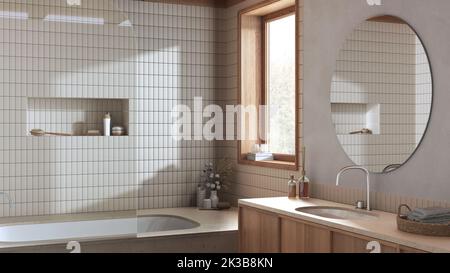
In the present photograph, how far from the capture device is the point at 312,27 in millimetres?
4281

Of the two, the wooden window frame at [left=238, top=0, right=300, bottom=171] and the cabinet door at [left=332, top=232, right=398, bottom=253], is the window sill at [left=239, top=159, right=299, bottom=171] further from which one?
the cabinet door at [left=332, top=232, right=398, bottom=253]

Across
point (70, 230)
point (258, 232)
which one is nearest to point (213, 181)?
point (258, 232)

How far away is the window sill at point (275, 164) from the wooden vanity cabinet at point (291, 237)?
0.57 m

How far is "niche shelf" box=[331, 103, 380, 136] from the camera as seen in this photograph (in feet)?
12.1

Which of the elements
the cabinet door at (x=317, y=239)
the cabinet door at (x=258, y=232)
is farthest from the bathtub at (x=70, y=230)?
the cabinet door at (x=317, y=239)

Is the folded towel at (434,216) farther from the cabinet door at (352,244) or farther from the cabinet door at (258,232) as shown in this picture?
the cabinet door at (258,232)

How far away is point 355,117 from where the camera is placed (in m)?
3.85

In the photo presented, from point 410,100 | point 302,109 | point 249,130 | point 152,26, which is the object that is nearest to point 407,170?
point 410,100

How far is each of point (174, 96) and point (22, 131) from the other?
5.73 ft

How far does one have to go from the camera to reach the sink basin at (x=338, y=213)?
11.9ft

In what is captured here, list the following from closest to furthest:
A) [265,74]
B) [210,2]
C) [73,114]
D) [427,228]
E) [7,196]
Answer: [427,228], [7,196], [73,114], [265,74], [210,2]

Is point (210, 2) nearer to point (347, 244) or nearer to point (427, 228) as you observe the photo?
point (347, 244)

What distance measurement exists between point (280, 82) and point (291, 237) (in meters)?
1.74

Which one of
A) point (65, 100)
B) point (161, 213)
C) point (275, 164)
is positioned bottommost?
point (161, 213)
